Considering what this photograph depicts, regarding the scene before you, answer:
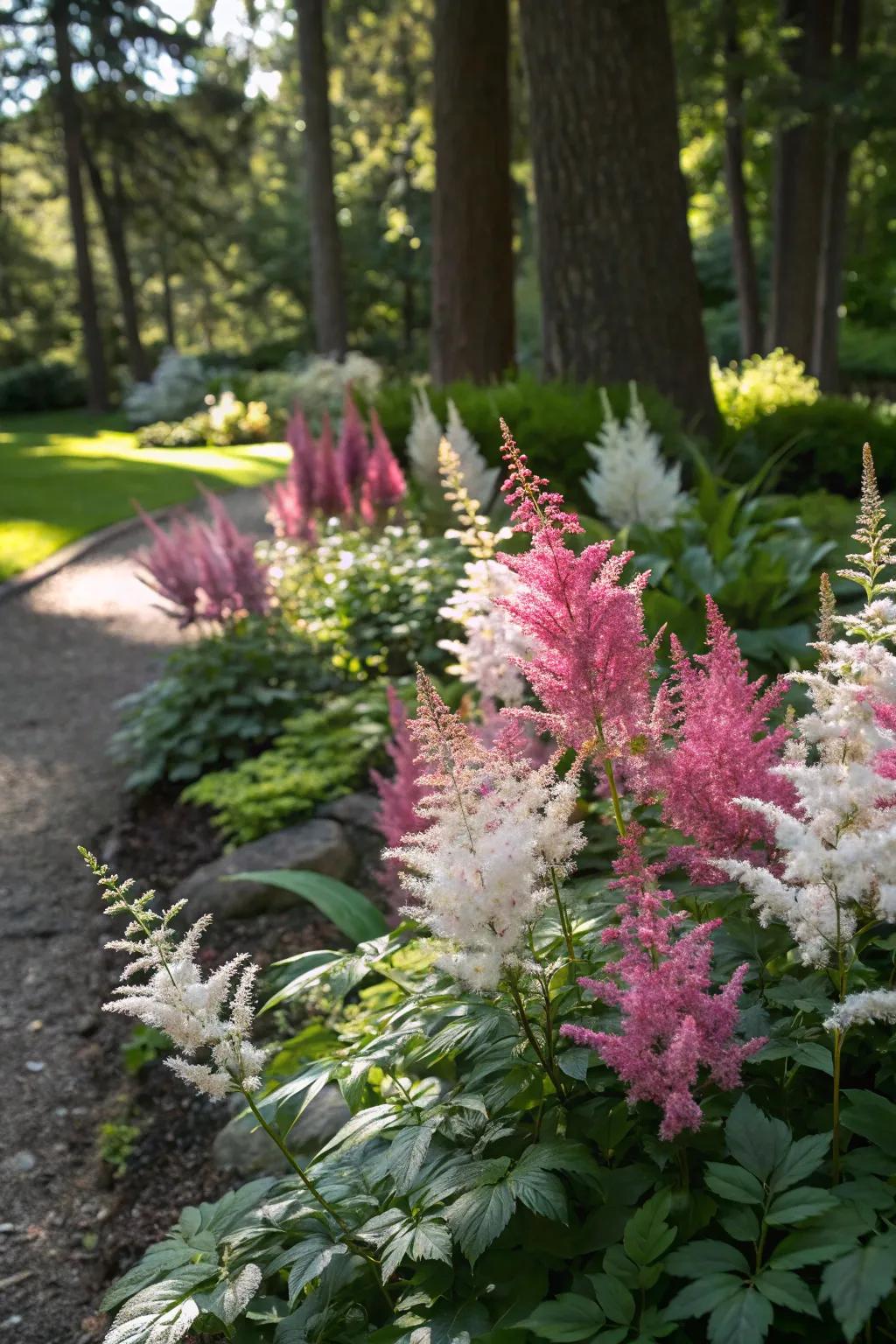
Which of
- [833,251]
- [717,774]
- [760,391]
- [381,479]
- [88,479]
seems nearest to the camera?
[717,774]

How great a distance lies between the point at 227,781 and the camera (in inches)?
210

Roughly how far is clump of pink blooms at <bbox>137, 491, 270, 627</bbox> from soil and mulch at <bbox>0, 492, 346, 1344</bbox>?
1.00 m

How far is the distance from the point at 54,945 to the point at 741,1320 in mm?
3790

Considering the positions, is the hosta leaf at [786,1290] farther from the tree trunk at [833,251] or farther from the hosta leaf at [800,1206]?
the tree trunk at [833,251]

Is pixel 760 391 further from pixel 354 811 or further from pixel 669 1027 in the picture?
pixel 669 1027

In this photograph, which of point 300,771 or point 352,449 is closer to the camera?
→ point 300,771

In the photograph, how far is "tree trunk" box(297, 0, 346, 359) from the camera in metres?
19.1

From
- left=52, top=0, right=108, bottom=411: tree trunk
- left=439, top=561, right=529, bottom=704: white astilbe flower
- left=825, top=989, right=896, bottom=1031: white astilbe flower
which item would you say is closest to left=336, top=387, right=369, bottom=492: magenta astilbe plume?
left=439, top=561, right=529, bottom=704: white astilbe flower

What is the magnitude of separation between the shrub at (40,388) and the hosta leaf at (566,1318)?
35.3 metres

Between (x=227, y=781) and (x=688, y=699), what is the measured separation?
355cm

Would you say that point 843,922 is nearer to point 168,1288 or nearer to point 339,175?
point 168,1288

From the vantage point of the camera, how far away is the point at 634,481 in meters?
5.55

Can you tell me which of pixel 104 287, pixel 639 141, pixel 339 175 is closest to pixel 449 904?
pixel 639 141

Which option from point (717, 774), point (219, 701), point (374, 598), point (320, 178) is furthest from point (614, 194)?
point (320, 178)
